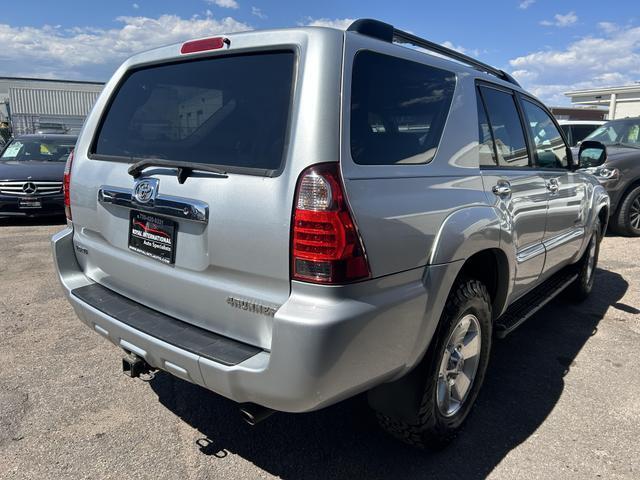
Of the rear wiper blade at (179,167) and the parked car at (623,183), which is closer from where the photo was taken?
the rear wiper blade at (179,167)

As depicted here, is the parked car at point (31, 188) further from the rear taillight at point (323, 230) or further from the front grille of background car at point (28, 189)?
the rear taillight at point (323, 230)

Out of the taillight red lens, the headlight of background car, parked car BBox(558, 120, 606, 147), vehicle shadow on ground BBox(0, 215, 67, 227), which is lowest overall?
vehicle shadow on ground BBox(0, 215, 67, 227)

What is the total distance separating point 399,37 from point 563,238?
7.68 ft

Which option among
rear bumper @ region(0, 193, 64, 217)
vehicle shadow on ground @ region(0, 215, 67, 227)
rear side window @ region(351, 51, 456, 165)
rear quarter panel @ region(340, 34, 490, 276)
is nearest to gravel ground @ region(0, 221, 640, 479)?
rear quarter panel @ region(340, 34, 490, 276)

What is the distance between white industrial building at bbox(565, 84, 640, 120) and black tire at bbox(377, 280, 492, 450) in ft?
101

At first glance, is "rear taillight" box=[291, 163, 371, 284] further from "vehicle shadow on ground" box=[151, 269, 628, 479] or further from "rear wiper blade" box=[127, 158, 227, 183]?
"vehicle shadow on ground" box=[151, 269, 628, 479]

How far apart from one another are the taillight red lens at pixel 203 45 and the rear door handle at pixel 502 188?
61.2 inches

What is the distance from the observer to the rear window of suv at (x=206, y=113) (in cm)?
204

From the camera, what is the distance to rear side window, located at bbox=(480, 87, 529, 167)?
304 centimetres

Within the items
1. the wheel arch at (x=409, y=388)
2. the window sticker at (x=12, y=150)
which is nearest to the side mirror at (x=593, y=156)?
the wheel arch at (x=409, y=388)

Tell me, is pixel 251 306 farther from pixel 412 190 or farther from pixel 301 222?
pixel 412 190

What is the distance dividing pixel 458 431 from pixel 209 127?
77.4 inches

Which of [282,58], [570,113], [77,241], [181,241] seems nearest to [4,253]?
[77,241]

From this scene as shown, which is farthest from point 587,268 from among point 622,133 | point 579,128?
point 579,128
